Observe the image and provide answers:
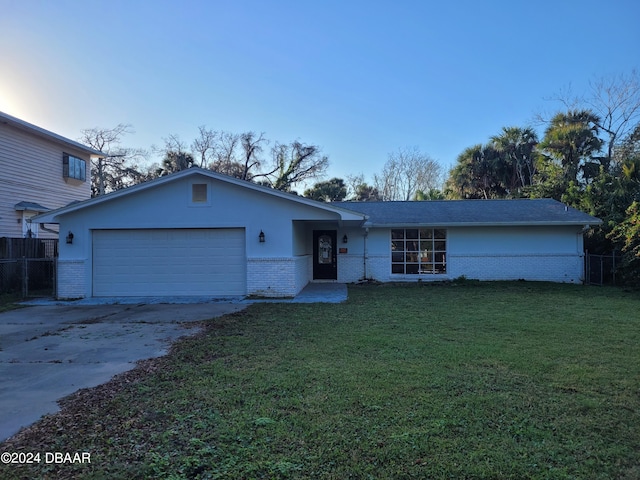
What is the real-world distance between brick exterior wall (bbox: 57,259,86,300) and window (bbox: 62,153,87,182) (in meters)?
8.41

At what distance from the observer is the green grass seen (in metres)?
2.80

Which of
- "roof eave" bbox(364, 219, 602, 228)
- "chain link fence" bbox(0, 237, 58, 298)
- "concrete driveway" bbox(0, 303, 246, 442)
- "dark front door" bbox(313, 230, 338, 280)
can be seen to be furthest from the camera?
"dark front door" bbox(313, 230, 338, 280)

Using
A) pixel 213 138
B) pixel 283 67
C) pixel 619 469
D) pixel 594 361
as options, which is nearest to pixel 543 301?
pixel 594 361

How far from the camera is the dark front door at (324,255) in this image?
16.2 m

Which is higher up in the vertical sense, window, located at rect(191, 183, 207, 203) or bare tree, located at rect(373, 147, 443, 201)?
bare tree, located at rect(373, 147, 443, 201)

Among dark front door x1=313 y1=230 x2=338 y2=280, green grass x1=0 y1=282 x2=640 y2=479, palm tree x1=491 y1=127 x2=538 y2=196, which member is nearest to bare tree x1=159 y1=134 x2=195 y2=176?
dark front door x1=313 y1=230 x2=338 y2=280

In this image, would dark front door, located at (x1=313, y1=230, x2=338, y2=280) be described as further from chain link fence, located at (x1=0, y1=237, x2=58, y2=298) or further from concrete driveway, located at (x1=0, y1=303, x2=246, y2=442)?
chain link fence, located at (x1=0, y1=237, x2=58, y2=298)

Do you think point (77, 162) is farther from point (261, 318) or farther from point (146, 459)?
point (146, 459)

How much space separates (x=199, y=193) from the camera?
39.5 ft

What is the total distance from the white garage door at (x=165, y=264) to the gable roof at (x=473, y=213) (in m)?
5.57

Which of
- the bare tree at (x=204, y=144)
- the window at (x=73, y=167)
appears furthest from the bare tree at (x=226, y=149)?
the window at (x=73, y=167)

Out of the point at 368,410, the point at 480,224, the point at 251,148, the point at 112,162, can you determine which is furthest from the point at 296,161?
the point at 368,410

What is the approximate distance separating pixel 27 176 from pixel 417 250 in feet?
52.3

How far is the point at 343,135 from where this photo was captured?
25.4 m
